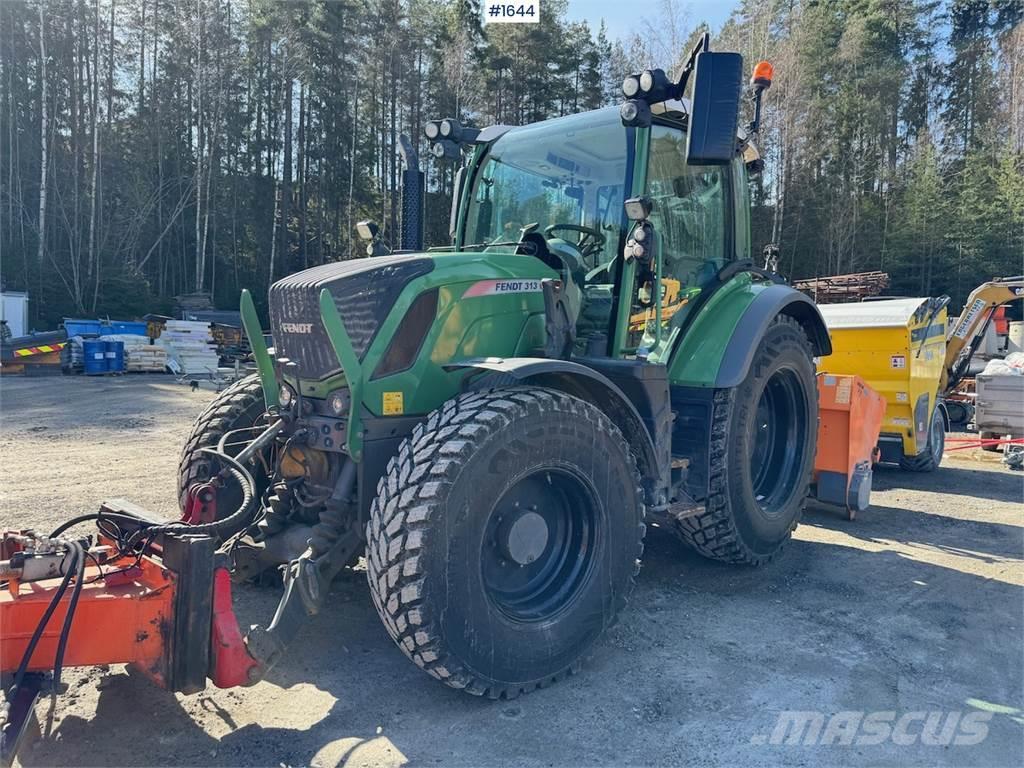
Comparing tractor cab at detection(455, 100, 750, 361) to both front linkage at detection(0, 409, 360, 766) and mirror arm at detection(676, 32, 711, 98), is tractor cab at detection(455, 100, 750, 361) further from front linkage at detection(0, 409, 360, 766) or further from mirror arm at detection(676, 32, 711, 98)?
front linkage at detection(0, 409, 360, 766)

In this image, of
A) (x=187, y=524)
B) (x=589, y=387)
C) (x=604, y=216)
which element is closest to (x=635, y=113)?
(x=604, y=216)

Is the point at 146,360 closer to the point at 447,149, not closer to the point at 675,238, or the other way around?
the point at 447,149

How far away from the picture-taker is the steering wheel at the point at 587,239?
4.03 meters

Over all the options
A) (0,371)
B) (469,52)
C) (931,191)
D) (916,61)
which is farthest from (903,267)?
(0,371)

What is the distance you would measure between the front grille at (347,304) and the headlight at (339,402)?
96mm

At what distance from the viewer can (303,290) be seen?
3234 millimetres

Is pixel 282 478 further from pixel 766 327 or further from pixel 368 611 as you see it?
pixel 766 327

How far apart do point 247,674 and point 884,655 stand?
2.76m

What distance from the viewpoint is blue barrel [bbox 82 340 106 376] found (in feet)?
56.0

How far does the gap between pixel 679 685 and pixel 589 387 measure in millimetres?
1317

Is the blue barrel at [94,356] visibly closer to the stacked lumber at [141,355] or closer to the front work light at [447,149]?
the stacked lumber at [141,355]

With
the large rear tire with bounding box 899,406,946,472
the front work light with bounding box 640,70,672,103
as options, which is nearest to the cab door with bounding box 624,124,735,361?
the front work light with bounding box 640,70,672,103

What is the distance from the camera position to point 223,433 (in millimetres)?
3770

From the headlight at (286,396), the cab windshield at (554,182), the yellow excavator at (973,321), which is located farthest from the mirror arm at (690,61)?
the yellow excavator at (973,321)
